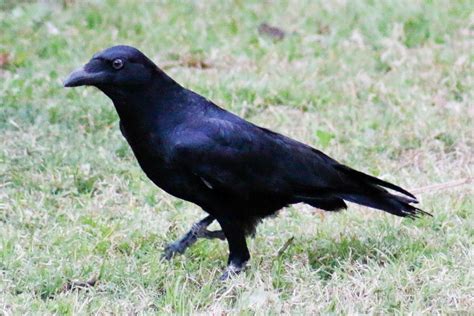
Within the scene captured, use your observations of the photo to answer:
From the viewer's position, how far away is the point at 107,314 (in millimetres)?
4555

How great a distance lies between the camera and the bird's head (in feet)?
16.0

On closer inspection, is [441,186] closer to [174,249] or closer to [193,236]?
[193,236]

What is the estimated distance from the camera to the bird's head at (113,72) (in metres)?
4.89

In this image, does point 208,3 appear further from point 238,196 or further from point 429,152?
point 238,196

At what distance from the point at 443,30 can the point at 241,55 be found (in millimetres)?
1773

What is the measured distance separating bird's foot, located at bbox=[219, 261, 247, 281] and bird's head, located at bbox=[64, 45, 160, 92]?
947mm


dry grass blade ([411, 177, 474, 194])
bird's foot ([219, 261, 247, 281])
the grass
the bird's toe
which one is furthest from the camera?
dry grass blade ([411, 177, 474, 194])

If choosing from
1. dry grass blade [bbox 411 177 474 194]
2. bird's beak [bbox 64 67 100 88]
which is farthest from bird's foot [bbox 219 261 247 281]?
dry grass blade [bbox 411 177 474 194]

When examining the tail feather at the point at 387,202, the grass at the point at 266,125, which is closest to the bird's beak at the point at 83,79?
the grass at the point at 266,125

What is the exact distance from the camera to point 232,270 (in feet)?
16.4

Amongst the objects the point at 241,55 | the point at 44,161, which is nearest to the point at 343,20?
the point at 241,55

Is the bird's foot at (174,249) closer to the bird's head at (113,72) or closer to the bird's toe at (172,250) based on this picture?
the bird's toe at (172,250)

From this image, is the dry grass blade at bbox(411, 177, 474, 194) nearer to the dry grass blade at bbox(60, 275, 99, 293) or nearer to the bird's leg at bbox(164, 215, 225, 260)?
the bird's leg at bbox(164, 215, 225, 260)

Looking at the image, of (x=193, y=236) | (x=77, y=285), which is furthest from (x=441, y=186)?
(x=77, y=285)
